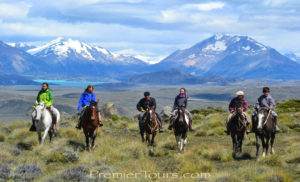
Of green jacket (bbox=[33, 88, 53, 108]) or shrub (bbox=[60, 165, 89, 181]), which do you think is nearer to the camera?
shrub (bbox=[60, 165, 89, 181])

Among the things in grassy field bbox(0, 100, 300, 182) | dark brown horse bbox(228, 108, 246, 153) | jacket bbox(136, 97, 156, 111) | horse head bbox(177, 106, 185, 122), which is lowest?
grassy field bbox(0, 100, 300, 182)

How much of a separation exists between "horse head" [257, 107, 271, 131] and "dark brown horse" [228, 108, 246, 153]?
0.81 m

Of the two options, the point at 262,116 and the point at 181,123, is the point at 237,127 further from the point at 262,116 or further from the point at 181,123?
the point at 181,123

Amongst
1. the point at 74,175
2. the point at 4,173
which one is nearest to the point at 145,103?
the point at 74,175

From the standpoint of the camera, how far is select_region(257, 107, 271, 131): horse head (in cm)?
1453

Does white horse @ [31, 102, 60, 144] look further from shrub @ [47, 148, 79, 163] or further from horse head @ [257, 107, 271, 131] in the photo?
horse head @ [257, 107, 271, 131]

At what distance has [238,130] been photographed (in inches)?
606

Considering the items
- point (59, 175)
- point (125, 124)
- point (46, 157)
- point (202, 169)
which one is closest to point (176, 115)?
point (202, 169)

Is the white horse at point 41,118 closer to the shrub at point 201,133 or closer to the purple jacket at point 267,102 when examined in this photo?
the purple jacket at point 267,102

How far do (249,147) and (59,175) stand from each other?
36.6ft

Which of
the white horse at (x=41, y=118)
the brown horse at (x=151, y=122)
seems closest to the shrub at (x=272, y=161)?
the brown horse at (x=151, y=122)

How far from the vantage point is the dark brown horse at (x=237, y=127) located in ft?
50.3

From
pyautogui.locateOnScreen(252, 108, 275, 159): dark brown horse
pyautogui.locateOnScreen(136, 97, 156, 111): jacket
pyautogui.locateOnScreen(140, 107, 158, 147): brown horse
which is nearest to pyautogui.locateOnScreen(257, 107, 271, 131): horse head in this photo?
pyautogui.locateOnScreen(252, 108, 275, 159): dark brown horse

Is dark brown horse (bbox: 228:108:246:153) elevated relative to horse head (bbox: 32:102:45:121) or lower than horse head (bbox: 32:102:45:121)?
lower
